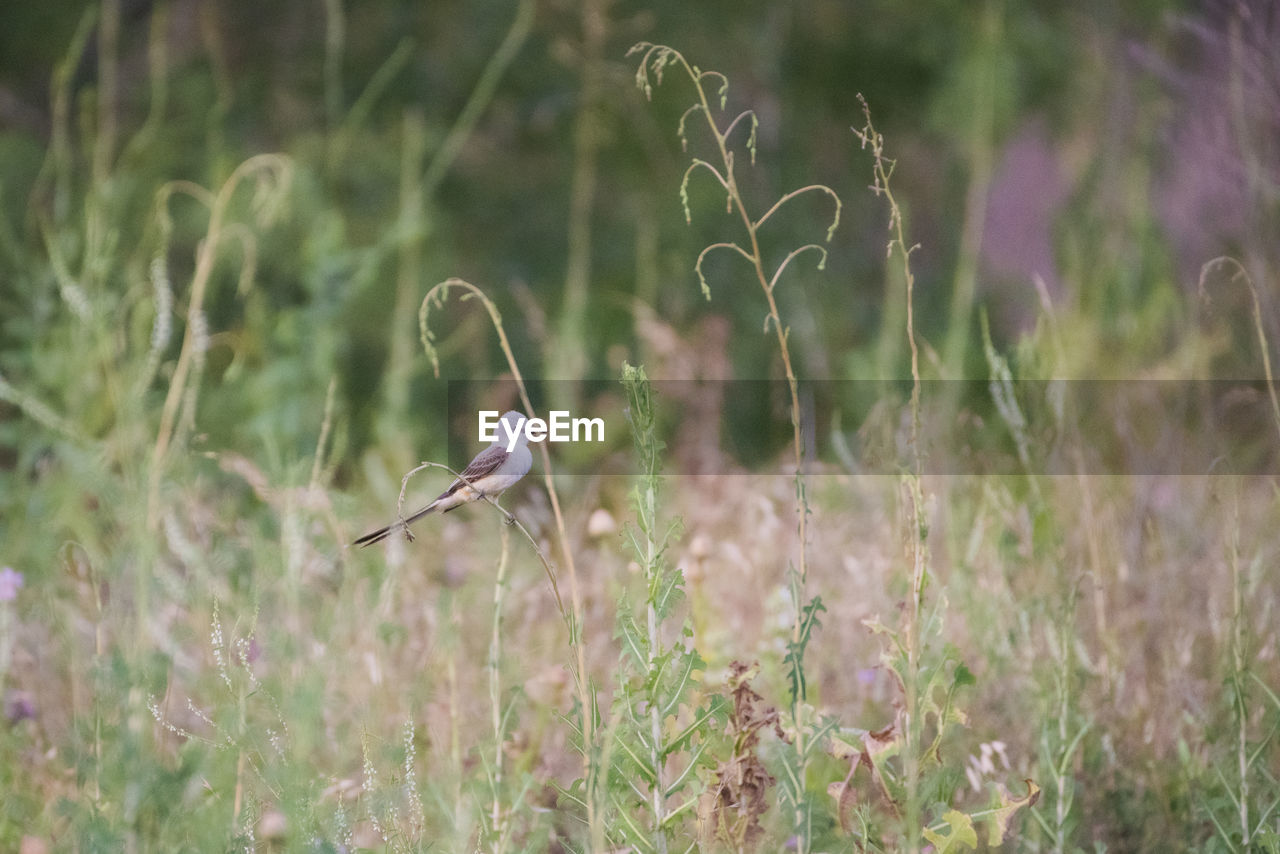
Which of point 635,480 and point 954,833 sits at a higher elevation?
point 635,480

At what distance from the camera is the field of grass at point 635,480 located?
1140 mm

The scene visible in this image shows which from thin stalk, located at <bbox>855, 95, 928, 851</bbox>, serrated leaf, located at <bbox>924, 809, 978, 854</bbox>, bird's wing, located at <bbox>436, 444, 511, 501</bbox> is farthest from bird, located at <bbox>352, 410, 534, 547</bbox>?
serrated leaf, located at <bbox>924, 809, 978, 854</bbox>

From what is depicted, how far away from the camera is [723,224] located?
15.1 ft

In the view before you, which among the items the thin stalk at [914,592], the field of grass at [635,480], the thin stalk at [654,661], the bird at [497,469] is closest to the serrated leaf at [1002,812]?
the field of grass at [635,480]

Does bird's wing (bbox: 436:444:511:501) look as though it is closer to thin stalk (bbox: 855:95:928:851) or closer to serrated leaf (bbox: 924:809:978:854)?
thin stalk (bbox: 855:95:928:851)

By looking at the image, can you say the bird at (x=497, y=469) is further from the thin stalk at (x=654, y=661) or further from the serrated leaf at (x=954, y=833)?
the serrated leaf at (x=954, y=833)

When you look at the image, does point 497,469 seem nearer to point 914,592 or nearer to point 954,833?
point 914,592

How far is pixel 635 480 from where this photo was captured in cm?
106

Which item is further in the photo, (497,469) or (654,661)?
(497,469)

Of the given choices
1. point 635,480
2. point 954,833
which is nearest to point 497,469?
point 635,480

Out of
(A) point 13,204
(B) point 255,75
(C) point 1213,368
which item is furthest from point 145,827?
(B) point 255,75

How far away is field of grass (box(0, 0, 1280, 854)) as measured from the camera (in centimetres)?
114

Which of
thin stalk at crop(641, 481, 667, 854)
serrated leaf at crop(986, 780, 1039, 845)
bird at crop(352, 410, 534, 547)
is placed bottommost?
serrated leaf at crop(986, 780, 1039, 845)

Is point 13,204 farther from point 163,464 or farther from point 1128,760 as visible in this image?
point 1128,760
